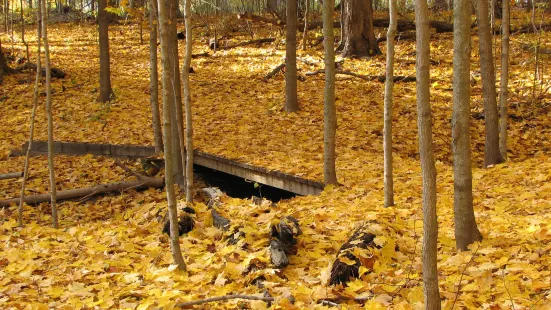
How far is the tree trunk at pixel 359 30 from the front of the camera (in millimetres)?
14695

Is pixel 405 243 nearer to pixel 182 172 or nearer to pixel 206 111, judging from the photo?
pixel 182 172

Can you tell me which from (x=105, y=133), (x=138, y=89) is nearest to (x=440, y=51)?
(x=138, y=89)

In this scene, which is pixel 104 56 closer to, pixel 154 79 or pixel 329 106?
pixel 154 79

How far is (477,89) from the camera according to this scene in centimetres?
1205

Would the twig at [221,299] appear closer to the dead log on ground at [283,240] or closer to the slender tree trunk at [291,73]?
the dead log on ground at [283,240]

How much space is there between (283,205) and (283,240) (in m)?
2.07

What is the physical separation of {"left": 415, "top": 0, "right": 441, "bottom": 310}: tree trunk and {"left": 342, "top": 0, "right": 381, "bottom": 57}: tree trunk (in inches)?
479

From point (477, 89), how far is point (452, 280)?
940 centimetres

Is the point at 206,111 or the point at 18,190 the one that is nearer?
the point at 18,190

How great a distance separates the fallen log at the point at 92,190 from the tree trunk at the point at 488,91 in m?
5.20

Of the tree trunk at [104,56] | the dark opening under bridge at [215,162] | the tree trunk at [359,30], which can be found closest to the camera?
the dark opening under bridge at [215,162]

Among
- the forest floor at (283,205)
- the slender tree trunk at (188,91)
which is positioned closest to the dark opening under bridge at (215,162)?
the forest floor at (283,205)

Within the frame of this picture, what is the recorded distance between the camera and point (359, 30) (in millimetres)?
14922

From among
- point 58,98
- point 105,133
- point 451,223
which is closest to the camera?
point 451,223
